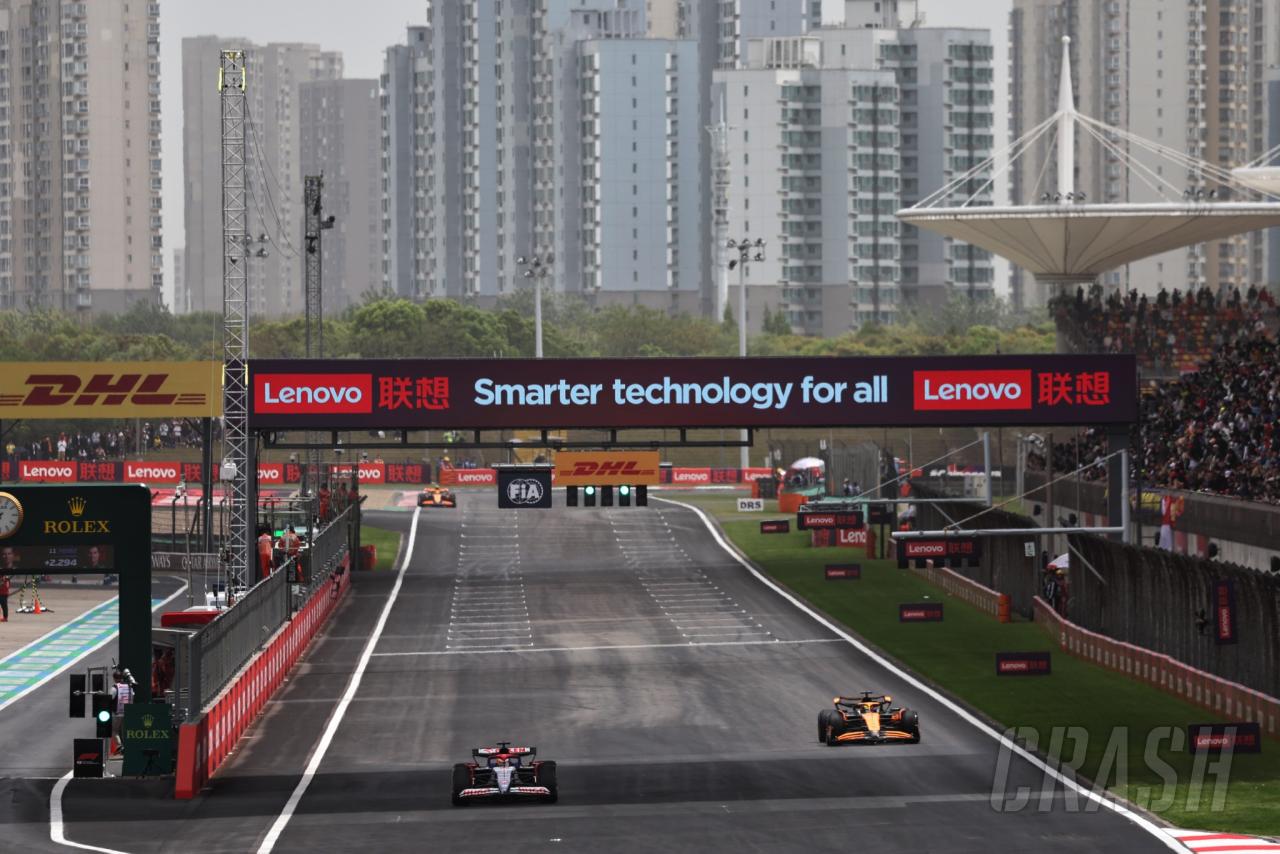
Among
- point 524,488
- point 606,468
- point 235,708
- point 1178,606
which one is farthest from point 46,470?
point 1178,606

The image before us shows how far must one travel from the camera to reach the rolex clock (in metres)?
32.1

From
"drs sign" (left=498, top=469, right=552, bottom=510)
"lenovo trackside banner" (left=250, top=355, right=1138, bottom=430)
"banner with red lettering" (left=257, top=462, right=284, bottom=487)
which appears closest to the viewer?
"lenovo trackside banner" (left=250, top=355, right=1138, bottom=430)

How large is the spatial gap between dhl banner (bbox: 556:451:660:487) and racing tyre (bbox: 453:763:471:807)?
26.5 meters

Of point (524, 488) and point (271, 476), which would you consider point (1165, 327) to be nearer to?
point (524, 488)

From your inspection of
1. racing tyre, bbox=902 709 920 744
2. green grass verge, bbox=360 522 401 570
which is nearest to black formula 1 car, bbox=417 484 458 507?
green grass verge, bbox=360 522 401 570

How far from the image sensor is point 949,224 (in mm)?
81188

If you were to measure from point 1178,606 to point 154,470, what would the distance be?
267 ft

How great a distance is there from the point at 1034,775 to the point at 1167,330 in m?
59.0

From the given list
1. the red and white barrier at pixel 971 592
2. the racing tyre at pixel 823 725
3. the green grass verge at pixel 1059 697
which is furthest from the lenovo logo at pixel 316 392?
the racing tyre at pixel 823 725

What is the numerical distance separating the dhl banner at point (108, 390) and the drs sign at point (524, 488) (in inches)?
341

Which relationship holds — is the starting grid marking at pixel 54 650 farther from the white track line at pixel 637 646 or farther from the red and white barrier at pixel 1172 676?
the red and white barrier at pixel 1172 676

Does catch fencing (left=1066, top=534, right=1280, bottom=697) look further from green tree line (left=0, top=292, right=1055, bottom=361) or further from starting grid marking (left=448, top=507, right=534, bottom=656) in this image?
green tree line (left=0, top=292, right=1055, bottom=361)

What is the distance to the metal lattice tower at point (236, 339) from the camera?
50.4 metres

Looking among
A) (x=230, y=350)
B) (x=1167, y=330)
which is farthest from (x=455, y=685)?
(x=1167, y=330)
